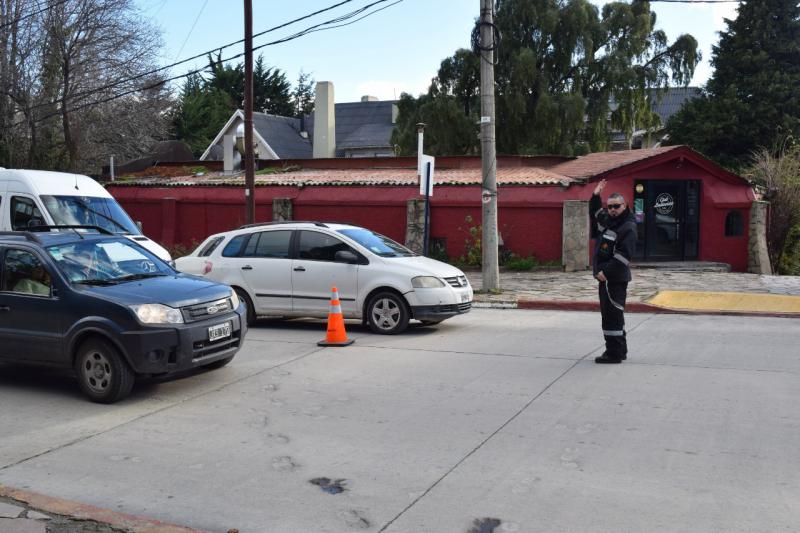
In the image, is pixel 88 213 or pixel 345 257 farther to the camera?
pixel 88 213

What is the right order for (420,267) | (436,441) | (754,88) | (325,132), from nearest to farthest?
1. (436,441)
2. (420,267)
3. (754,88)
4. (325,132)

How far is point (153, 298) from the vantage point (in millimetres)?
7434

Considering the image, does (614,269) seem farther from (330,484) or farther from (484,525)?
(484,525)

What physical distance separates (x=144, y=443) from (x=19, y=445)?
3.21ft

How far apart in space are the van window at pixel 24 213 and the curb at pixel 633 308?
8.53 meters

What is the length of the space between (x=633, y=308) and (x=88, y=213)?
9.62m

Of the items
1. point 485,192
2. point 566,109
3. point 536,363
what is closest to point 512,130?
point 566,109

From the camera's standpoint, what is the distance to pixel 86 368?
24.4 feet

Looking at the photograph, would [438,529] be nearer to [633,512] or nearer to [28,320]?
[633,512]

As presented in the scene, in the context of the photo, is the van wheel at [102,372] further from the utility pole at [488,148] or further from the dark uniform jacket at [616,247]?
the utility pole at [488,148]

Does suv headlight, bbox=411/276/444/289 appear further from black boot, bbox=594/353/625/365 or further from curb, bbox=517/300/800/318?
curb, bbox=517/300/800/318

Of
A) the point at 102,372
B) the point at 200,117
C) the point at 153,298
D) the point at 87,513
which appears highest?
the point at 200,117

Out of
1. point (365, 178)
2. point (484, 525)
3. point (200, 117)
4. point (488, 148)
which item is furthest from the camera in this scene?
point (200, 117)

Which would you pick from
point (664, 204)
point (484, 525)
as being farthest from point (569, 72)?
point (484, 525)
